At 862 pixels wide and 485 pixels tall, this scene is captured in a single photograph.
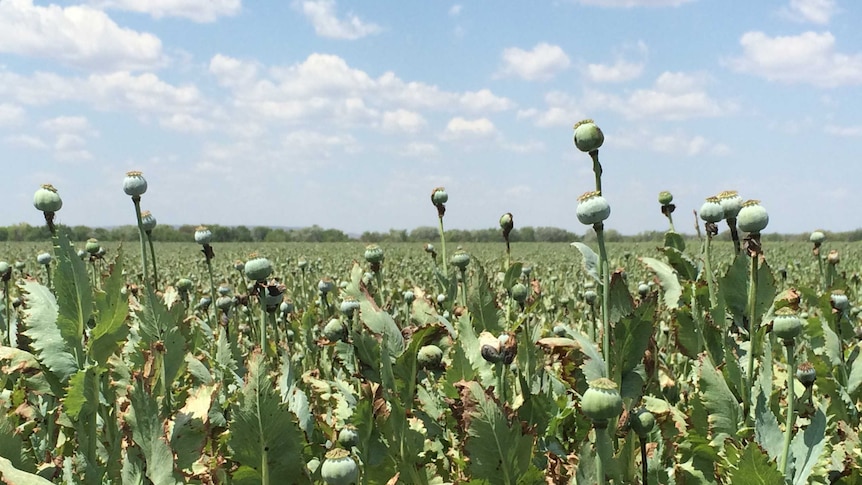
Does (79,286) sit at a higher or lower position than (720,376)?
higher

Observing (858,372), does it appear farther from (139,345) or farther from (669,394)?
(139,345)

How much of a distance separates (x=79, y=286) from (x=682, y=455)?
1982 mm

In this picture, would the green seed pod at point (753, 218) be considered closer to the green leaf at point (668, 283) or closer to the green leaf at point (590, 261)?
the green leaf at point (590, 261)

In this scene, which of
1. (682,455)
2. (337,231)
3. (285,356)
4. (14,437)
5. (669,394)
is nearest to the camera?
(14,437)

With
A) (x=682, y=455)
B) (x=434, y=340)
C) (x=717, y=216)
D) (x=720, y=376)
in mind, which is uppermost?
(x=717, y=216)

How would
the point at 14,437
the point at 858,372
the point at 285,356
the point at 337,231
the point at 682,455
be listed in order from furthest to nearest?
the point at 337,231 < the point at 858,372 < the point at 682,455 < the point at 285,356 < the point at 14,437

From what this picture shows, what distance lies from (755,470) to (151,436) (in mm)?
1479

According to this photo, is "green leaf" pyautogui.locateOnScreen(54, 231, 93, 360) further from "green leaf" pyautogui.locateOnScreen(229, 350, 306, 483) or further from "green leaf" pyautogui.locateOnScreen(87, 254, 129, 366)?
"green leaf" pyautogui.locateOnScreen(229, 350, 306, 483)

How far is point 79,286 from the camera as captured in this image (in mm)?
1744

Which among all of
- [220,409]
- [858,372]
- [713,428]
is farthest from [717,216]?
[220,409]

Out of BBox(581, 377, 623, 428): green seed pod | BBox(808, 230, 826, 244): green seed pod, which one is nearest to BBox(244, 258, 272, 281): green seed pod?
BBox(581, 377, 623, 428): green seed pod

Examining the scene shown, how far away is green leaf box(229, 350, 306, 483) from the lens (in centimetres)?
164

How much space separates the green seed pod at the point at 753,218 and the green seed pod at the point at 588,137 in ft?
1.73

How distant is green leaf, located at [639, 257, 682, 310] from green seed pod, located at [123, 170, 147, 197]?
1715mm
